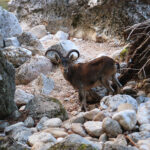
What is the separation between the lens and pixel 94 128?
4133 millimetres

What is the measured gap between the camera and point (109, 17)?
10945mm

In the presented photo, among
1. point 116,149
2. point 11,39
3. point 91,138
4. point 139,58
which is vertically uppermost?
point 11,39

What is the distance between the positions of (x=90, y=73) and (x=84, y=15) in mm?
5359

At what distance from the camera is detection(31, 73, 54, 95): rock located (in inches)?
313

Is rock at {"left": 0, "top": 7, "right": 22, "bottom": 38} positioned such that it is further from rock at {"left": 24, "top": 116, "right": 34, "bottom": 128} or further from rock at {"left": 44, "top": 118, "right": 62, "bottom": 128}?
rock at {"left": 44, "top": 118, "right": 62, "bottom": 128}

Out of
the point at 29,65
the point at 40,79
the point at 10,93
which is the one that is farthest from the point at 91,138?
the point at 29,65

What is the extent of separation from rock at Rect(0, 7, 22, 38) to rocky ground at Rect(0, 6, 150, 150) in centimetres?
154

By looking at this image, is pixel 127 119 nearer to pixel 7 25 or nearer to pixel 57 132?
pixel 57 132

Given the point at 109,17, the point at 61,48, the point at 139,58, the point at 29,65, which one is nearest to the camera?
the point at 139,58

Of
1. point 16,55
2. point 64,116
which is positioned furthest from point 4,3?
point 64,116

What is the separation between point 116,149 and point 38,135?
137cm

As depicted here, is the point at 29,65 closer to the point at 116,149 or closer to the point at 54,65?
the point at 54,65

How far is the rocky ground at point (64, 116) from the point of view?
347 cm

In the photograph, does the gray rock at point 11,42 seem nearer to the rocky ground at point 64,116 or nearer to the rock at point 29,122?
the rocky ground at point 64,116
